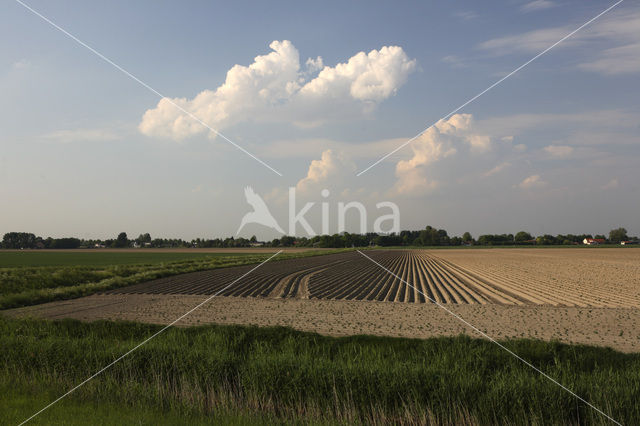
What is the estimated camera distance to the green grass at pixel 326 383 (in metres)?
9.84

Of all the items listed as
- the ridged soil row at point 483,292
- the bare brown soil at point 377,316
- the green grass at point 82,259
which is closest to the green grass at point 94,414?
the bare brown soil at point 377,316

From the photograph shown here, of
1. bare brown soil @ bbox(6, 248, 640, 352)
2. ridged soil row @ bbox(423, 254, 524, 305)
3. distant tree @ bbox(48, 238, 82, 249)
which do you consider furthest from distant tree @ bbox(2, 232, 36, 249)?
ridged soil row @ bbox(423, 254, 524, 305)

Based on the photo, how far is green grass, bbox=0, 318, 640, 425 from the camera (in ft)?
32.3

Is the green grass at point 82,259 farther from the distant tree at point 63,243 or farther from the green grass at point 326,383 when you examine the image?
the distant tree at point 63,243

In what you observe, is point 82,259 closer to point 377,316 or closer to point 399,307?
point 399,307

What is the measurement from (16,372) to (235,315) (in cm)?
1236

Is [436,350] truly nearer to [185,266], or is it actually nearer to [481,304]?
[481,304]

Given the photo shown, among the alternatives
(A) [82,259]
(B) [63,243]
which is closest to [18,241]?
(B) [63,243]

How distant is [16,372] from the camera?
12664mm

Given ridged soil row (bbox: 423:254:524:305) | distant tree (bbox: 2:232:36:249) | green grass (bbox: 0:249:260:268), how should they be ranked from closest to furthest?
ridged soil row (bbox: 423:254:524:305) < green grass (bbox: 0:249:260:268) < distant tree (bbox: 2:232:36:249)

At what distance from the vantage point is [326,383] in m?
11.3

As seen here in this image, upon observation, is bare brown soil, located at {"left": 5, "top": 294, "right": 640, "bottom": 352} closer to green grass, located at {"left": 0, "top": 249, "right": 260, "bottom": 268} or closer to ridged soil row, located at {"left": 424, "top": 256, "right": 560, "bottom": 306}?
ridged soil row, located at {"left": 424, "top": 256, "right": 560, "bottom": 306}

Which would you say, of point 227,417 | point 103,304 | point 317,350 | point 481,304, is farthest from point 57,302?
point 481,304

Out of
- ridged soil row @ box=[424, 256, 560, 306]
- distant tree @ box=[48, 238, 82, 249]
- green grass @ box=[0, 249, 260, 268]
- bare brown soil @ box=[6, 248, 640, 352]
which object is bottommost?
ridged soil row @ box=[424, 256, 560, 306]
